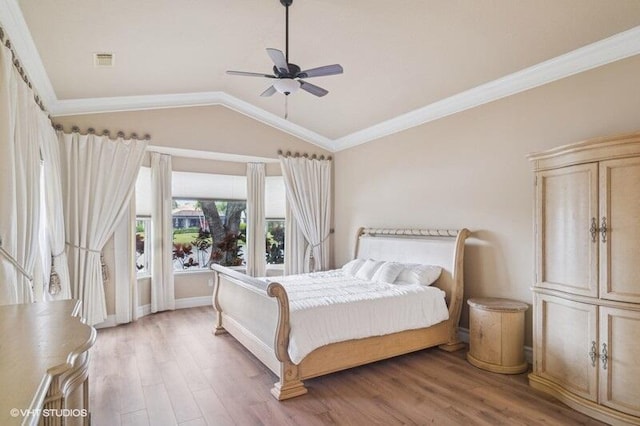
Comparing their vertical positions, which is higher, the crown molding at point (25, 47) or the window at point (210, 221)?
the crown molding at point (25, 47)

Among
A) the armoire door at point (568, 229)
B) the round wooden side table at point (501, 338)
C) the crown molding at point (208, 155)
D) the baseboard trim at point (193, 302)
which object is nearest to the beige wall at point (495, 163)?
the round wooden side table at point (501, 338)

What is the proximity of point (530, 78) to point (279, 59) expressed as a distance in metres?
2.60

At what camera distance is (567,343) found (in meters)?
2.77

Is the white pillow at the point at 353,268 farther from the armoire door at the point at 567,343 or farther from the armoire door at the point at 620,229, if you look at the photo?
the armoire door at the point at 620,229

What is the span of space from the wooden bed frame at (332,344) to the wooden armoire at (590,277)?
40.1 inches

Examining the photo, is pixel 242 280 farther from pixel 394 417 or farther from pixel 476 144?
pixel 476 144

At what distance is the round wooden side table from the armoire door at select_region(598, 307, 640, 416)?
0.79 meters

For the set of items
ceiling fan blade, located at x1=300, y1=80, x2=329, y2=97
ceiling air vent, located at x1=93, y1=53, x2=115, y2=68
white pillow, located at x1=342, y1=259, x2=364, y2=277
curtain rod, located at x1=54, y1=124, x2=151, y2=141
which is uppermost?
ceiling air vent, located at x1=93, y1=53, x2=115, y2=68

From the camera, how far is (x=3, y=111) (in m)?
2.37

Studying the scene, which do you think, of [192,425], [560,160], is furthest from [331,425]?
[560,160]

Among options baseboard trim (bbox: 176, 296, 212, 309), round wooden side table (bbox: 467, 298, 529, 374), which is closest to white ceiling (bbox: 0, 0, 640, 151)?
round wooden side table (bbox: 467, 298, 529, 374)

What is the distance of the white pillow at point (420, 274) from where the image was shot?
13.4 feet

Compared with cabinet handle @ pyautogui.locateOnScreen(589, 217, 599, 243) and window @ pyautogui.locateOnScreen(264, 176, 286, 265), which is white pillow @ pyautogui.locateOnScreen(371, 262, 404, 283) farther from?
window @ pyautogui.locateOnScreen(264, 176, 286, 265)

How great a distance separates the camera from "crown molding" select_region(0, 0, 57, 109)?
2.56 meters
